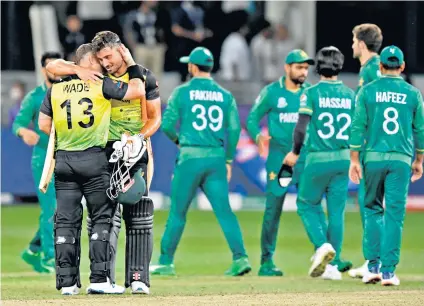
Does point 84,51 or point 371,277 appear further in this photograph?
point 371,277

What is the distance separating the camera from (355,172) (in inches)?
550

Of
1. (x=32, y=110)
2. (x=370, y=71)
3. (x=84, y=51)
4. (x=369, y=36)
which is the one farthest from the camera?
(x=32, y=110)

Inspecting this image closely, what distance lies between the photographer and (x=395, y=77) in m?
13.9

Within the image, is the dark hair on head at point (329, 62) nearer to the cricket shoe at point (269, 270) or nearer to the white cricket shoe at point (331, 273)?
the white cricket shoe at point (331, 273)

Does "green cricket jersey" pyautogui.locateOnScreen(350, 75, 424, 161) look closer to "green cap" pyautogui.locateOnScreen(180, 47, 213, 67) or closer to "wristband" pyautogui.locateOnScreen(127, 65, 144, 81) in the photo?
"green cap" pyautogui.locateOnScreen(180, 47, 213, 67)

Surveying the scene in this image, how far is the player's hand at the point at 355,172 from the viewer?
45.7ft

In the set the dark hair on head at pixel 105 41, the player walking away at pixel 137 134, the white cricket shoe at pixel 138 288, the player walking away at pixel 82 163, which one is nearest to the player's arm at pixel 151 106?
the player walking away at pixel 137 134

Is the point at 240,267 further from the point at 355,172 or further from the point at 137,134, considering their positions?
the point at 137,134

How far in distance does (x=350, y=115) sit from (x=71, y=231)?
3912 millimetres

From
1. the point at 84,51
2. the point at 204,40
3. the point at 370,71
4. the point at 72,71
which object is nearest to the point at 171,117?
the point at 370,71

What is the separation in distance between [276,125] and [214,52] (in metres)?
11.9

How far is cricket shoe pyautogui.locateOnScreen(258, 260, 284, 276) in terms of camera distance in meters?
15.5

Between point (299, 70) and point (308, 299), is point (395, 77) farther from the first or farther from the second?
point (308, 299)

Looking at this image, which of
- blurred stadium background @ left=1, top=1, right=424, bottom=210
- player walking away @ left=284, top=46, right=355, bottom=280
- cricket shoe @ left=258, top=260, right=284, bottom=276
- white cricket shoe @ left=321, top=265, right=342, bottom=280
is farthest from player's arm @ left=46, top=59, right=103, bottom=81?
blurred stadium background @ left=1, top=1, right=424, bottom=210
